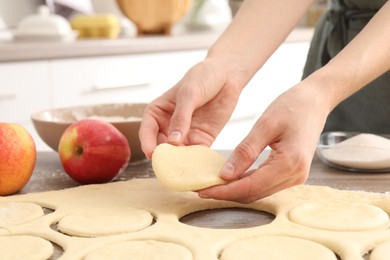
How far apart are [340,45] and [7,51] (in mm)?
1153

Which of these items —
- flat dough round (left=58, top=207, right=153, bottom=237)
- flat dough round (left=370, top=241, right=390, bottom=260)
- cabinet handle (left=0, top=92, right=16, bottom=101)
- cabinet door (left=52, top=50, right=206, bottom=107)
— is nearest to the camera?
flat dough round (left=370, top=241, right=390, bottom=260)

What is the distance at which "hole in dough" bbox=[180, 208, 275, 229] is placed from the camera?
983 mm

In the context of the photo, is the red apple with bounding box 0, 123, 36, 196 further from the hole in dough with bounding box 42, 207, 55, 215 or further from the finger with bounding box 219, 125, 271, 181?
the finger with bounding box 219, 125, 271, 181

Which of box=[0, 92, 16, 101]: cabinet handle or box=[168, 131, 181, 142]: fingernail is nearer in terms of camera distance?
box=[168, 131, 181, 142]: fingernail

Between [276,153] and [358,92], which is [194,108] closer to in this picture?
[276,153]

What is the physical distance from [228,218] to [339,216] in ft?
0.53

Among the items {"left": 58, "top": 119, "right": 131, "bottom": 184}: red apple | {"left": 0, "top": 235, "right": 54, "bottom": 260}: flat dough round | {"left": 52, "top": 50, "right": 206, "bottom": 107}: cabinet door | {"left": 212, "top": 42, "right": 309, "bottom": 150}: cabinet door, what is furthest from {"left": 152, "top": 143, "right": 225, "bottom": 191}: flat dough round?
{"left": 212, "top": 42, "right": 309, "bottom": 150}: cabinet door

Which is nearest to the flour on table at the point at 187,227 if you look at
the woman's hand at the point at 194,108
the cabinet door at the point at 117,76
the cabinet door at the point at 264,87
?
the woman's hand at the point at 194,108

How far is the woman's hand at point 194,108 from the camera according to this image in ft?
3.73

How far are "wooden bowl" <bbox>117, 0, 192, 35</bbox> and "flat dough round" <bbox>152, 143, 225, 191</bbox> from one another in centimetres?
186

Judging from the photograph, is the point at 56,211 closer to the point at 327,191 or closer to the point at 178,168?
the point at 178,168

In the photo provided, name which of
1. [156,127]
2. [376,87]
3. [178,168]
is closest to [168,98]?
[156,127]

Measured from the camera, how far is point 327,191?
110 centimetres

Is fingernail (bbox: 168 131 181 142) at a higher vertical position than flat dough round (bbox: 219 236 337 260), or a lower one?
higher
